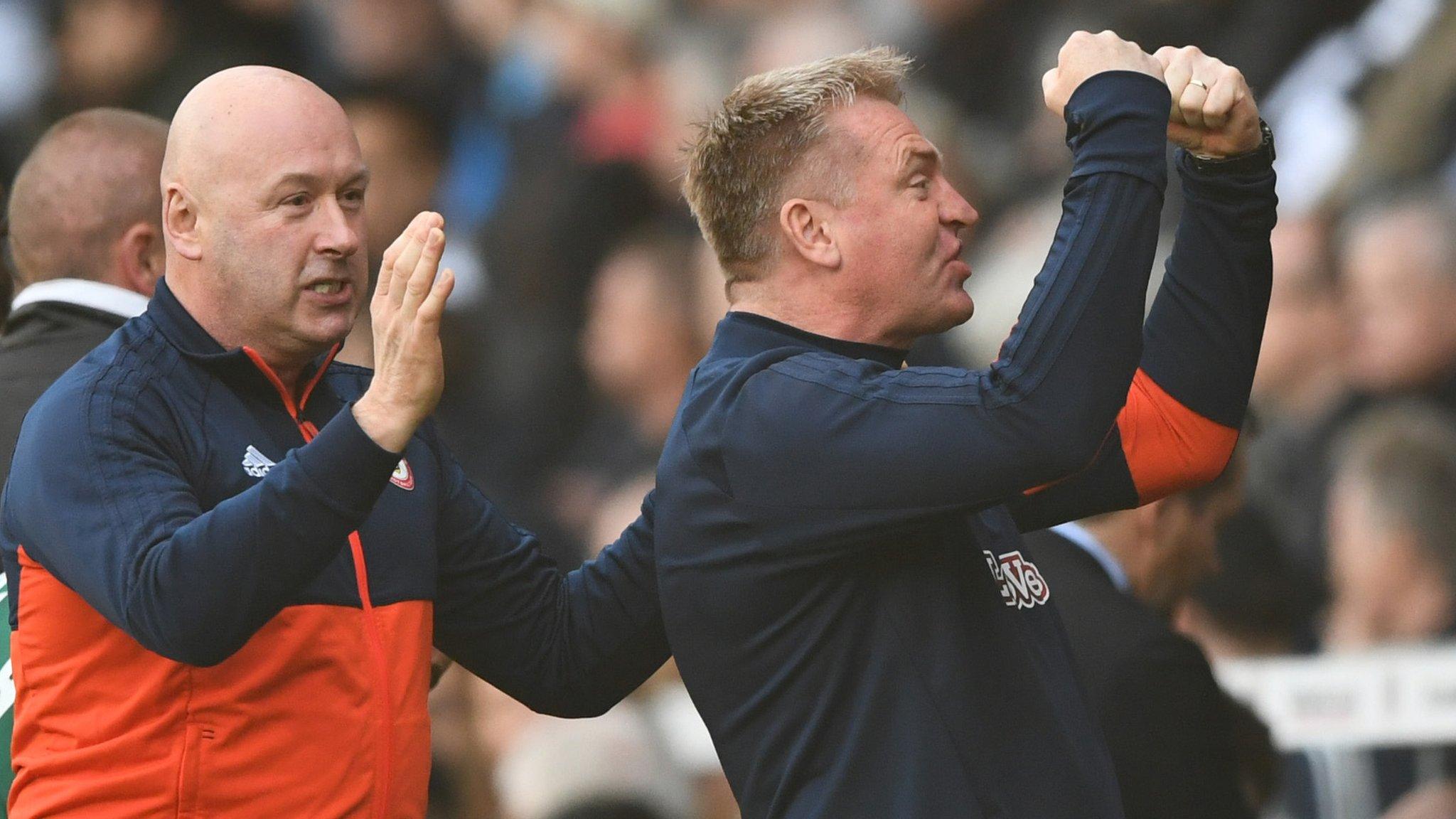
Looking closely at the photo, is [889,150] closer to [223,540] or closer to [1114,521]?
[223,540]

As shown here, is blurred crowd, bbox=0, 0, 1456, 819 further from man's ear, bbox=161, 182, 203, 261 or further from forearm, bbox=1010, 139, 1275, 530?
man's ear, bbox=161, 182, 203, 261

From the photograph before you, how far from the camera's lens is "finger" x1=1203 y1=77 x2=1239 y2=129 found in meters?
1.93

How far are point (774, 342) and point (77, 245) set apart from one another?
1427 mm

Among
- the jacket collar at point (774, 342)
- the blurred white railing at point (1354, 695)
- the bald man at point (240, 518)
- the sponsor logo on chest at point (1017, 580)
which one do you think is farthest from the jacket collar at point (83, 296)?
the blurred white railing at point (1354, 695)

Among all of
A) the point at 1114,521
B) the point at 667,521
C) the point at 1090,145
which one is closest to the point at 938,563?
the point at 667,521

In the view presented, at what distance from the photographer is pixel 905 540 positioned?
186 centimetres

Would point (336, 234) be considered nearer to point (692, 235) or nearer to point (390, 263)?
point (390, 263)

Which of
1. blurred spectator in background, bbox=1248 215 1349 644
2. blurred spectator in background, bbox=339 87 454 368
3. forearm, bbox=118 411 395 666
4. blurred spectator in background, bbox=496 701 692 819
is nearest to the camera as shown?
forearm, bbox=118 411 395 666

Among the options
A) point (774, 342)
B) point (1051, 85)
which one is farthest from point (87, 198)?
point (1051, 85)

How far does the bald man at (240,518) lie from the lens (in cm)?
172

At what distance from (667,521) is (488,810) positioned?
2.96 metres

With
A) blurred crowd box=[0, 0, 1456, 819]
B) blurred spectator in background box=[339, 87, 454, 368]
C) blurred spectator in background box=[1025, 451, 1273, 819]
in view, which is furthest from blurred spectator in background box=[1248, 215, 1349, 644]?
blurred spectator in background box=[339, 87, 454, 368]

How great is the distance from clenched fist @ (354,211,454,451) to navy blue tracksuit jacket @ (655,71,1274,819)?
0.30m

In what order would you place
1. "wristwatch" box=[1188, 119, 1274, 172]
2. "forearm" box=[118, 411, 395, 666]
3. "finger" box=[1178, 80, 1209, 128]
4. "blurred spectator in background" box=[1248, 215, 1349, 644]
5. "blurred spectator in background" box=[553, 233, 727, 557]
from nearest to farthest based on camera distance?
1. "forearm" box=[118, 411, 395, 666]
2. "finger" box=[1178, 80, 1209, 128]
3. "wristwatch" box=[1188, 119, 1274, 172]
4. "blurred spectator in background" box=[1248, 215, 1349, 644]
5. "blurred spectator in background" box=[553, 233, 727, 557]
